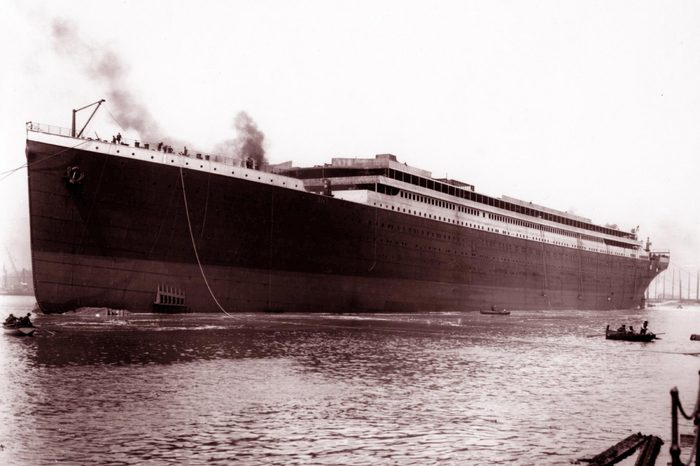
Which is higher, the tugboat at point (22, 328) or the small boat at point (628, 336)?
the tugboat at point (22, 328)

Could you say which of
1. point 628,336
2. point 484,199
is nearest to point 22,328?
point 628,336

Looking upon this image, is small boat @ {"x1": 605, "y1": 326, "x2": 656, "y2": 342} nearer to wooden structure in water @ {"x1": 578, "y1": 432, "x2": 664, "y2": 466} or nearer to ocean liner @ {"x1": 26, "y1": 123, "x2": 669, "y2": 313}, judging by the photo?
ocean liner @ {"x1": 26, "y1": 123, "x2": 669, "y2": 313}

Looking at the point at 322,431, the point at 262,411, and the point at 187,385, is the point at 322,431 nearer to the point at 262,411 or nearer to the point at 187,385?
the point at 262,411

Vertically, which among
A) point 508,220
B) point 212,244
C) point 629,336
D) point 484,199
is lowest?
point 629,336

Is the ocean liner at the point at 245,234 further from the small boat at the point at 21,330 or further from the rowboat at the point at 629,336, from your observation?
the rowboat at the point at 629,336

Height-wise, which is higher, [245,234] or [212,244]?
[245,234]

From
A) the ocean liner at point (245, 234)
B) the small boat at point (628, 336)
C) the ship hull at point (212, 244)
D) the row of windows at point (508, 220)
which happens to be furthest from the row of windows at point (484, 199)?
the small boat at point (628, 336)

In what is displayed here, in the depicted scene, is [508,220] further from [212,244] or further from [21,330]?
[21,330]
